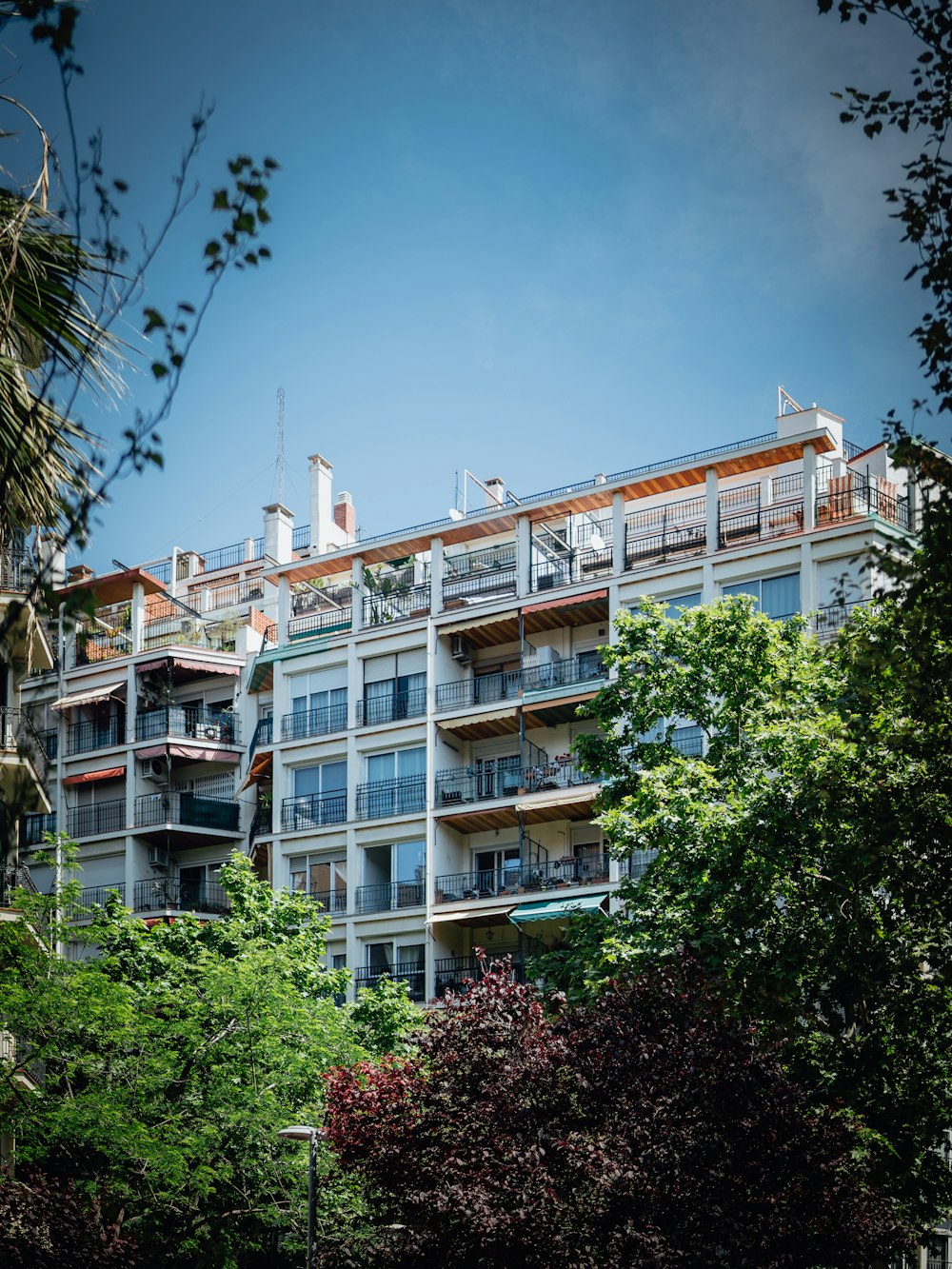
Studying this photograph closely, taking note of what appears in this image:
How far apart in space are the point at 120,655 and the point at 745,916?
120ft

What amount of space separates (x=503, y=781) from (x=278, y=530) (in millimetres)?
20480

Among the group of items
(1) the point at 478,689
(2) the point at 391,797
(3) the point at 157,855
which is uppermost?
(1) the point at 478,689

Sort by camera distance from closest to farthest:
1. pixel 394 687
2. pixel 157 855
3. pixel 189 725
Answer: pixel 394 687 → pixel 189 725 → pixel 157 855

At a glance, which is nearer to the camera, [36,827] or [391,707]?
[391,707]

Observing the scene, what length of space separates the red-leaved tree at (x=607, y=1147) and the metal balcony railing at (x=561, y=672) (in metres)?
25.0

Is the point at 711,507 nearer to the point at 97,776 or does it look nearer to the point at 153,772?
the point at 153,772

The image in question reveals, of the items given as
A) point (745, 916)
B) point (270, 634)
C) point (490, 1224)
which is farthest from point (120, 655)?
point (490, 1224)

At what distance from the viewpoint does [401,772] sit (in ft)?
173

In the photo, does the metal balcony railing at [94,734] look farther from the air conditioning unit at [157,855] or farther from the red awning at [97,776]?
the air conditioning unit at [157,855]

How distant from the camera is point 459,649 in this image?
53.8 m

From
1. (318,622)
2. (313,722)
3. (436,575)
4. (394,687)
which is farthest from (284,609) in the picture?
(436,575)

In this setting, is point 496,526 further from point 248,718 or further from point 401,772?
point 248,718

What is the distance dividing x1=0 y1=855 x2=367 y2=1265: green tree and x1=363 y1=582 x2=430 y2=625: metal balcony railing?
21.6 m

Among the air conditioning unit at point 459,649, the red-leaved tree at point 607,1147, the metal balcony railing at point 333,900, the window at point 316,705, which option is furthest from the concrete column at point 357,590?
the red-leaved tree at point 607,1147
